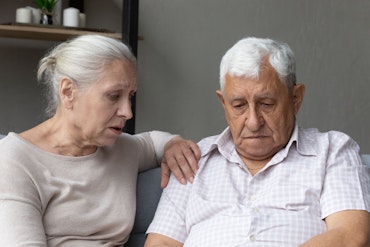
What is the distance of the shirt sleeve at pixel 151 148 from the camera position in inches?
84.5

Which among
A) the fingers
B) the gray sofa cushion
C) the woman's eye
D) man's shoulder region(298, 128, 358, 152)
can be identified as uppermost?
the woman's eye

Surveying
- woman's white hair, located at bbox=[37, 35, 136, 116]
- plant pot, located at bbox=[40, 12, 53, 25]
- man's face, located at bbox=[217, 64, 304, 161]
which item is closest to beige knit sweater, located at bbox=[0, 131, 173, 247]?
woman's white hair, located at bbox=[37, 35, 136, 116]

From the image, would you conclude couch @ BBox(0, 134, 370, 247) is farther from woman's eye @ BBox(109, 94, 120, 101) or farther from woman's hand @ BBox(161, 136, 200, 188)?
woman's eye @ BBox(109, 94, 120, 101)

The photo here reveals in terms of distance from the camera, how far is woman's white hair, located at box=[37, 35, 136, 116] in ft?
6.13

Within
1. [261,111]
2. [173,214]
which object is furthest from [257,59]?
[173,214]

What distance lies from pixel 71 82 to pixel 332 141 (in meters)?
0.76

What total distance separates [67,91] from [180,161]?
1.32 feet

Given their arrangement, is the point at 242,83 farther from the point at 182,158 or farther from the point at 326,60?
the point at 326,60

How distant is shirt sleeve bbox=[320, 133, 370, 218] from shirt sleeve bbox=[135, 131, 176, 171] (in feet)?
1.80

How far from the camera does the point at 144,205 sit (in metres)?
2.11

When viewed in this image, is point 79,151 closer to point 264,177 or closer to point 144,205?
point 144,205

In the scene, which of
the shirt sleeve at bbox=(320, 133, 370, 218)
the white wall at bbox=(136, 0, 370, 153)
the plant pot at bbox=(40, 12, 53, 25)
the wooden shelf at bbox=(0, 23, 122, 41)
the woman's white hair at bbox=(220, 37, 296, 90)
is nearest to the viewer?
the shirt sleeve at bbox=(320, 133, 370, 218)

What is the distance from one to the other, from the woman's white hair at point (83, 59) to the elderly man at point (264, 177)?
330 mm

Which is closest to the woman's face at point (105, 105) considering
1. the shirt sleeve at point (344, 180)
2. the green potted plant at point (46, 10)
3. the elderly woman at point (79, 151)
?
the elderly woman at point (79, 151)
